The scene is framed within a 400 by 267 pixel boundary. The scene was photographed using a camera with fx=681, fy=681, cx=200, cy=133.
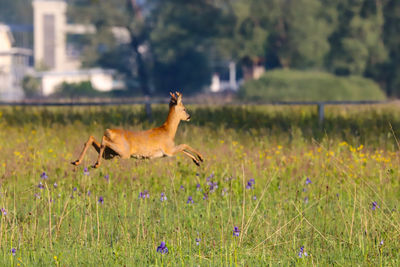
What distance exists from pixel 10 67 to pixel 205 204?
7153cm

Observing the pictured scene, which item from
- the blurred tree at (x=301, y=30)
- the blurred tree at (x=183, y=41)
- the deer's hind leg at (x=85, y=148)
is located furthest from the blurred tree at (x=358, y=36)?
the deer's hind leg at (x=85, y=148)

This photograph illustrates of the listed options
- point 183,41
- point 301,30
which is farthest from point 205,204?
point 183,41

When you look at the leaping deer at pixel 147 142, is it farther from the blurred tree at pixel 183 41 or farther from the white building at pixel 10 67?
the white building at pixel 10 67

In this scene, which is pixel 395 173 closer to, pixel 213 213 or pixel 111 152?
pixel 213 213

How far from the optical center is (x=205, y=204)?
7766mm

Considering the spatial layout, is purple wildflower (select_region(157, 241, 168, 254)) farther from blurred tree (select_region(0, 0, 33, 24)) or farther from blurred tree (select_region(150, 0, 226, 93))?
blurred tree (select_region(0, 0, 33, 24))

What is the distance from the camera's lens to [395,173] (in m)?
9.18

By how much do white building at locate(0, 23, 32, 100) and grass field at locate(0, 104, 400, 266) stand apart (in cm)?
5950

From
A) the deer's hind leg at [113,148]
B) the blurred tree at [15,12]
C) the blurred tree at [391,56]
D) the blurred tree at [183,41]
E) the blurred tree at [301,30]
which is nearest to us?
the deer's hind leg at [113,148]

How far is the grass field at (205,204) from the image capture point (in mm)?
5695

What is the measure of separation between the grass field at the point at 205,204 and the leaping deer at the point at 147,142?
0.45 meters

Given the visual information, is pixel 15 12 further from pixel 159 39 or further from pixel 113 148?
pixel 113 148

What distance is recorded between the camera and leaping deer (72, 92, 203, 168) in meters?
4.93

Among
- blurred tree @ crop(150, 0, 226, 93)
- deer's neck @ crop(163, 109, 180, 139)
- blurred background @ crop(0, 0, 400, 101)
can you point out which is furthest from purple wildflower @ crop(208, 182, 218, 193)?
blurred tree @ crop(150, 0, 226, 93)
